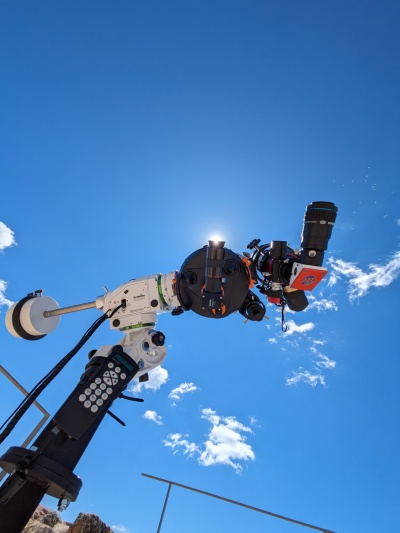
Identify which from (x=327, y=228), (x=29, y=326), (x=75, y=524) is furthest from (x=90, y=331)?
(x=75, y=524)

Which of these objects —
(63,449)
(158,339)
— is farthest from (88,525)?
(158,339)

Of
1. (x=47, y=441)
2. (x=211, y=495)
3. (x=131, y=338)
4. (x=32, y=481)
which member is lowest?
(x=32, y=481)

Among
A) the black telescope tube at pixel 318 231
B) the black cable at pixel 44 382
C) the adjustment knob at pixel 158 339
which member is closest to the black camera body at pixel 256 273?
the black telescope tube at pixel 318 231

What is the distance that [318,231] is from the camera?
3.41m

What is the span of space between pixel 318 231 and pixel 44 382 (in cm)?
293

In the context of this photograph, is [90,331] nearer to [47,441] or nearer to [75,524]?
[47,441]

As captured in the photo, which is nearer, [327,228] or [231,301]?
[327,228]

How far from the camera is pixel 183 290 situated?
382 cm

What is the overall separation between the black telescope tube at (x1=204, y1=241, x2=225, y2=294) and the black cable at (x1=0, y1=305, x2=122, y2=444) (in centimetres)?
129

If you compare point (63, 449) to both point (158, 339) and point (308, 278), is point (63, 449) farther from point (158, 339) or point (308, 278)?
point (308, 278)

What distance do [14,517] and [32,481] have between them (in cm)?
24

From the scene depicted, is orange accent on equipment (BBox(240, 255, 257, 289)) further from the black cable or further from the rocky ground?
the rocky ground

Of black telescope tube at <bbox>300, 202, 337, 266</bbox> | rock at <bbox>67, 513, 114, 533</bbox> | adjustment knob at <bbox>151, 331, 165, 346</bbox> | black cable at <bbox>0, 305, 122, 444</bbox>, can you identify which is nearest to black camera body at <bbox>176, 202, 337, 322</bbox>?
black telescope tube at <bbox>300, 202, 337, 266</bbox>

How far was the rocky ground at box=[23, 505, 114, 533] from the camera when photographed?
5.04 m
